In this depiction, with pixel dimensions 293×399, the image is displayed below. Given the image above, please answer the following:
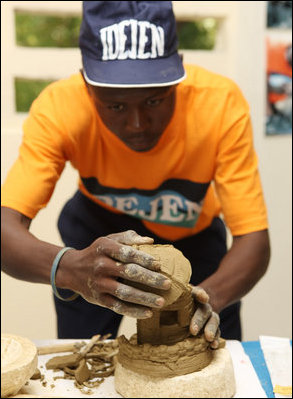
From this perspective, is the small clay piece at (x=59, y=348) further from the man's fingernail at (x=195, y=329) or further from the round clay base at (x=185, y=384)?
the man's fingernail at (x=195, y=329)

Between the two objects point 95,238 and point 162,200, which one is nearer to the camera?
point 162,200

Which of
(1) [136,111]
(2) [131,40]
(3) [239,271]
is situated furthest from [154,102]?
(3) [239,271]

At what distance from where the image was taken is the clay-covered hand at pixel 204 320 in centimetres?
155

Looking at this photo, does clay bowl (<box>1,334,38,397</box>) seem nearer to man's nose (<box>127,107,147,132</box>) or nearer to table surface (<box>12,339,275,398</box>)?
table surface (<box>12,339,275,398</box>)

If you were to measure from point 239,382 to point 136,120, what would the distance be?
73 cm

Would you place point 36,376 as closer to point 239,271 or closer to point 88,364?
point 88,364

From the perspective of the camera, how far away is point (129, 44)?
1.83m

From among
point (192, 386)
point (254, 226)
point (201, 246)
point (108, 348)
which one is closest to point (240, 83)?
point (201, 246)

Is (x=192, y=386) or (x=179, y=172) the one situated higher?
(x=179, y=172)

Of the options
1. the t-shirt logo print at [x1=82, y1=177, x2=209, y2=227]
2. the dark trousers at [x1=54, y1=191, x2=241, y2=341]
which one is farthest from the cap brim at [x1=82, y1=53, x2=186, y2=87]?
the dark trousers at [x1=54, y1=191, x2=241, y2=341]

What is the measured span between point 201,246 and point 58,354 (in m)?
0.69

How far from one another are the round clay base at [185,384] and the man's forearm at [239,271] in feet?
0.78

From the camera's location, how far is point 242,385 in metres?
1.64

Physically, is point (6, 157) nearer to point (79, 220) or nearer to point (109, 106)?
point (79, 220)
